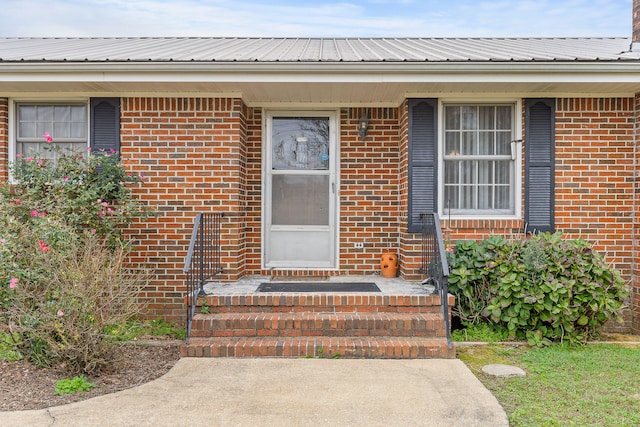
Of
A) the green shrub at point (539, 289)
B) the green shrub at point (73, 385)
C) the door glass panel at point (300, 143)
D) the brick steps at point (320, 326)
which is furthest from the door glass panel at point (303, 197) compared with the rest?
the green shrub at point (73, 385)

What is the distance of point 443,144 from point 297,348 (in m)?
3.07

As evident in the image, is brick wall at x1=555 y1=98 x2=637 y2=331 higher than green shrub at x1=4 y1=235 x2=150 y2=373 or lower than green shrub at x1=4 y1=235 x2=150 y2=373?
higher

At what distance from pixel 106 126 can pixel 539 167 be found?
16.9 ft

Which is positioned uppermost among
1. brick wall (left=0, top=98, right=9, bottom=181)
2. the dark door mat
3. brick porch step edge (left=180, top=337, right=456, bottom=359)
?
brick wall (left=0, top=98, right=9, bottom=181)

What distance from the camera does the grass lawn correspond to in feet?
9.96

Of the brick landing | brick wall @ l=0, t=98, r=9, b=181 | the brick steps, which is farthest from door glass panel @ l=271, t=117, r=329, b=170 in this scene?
brick wall @ l=0, t=98, r=9, b=181

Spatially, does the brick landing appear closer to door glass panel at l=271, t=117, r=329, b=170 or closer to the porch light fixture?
door glass panel at l=271, t=117, r=329, b=170

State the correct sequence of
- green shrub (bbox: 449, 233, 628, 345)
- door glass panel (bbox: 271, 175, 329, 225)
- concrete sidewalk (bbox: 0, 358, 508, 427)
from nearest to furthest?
concrete sidewalk (bbox: 0, 358, 508, 427)
green shrub (bbox: 449, 233, 628, 345)
door glass panel (bbox: 271, 175, 329, 225)

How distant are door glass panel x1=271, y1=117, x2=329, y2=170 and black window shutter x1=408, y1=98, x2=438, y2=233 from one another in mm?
1159

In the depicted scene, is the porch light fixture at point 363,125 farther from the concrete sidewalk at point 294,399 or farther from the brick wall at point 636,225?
the brick wall at point 636,225

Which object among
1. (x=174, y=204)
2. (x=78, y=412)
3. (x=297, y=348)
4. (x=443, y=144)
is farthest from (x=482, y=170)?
(x=78, y=412)

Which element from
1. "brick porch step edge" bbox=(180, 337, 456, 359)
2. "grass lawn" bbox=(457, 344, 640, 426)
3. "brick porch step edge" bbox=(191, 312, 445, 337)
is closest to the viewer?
"grass lawn" bbox=(457, 344, 640, 426)

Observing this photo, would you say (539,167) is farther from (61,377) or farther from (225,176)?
(61,377)

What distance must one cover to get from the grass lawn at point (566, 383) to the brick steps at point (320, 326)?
0.50 meters
